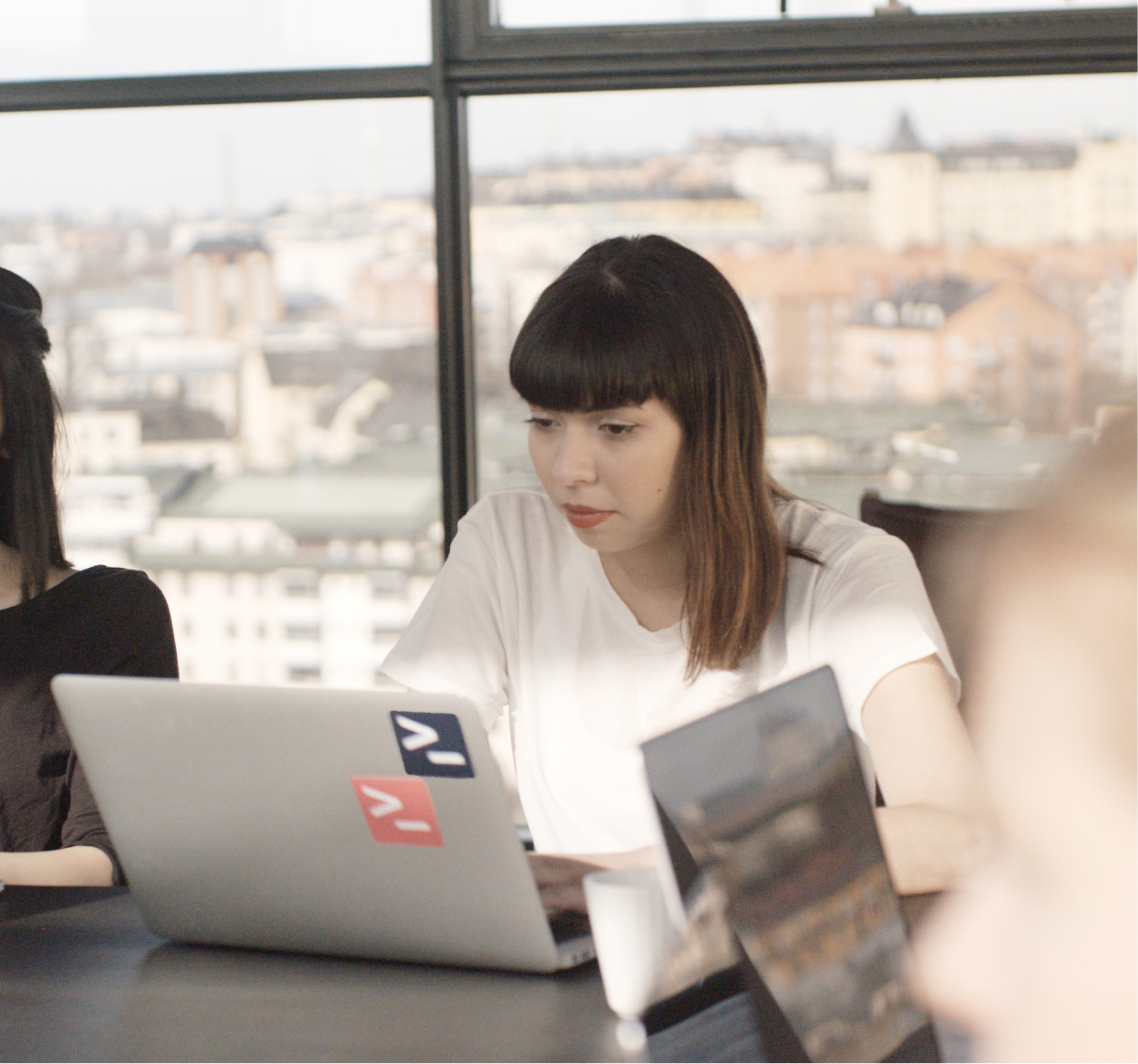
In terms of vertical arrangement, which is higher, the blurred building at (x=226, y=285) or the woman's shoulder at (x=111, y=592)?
the blurred building at (x=226, y=285)

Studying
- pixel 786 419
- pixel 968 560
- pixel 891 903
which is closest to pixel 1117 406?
pixel 891 903

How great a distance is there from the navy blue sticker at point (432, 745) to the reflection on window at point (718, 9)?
1.78 metres

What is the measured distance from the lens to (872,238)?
2352 millimetres

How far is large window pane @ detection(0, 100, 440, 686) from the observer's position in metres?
2.44

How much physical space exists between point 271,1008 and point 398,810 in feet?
0.54

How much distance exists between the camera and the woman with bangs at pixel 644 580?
1.36m

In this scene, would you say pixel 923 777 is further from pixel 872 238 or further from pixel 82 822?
pixel 872 238

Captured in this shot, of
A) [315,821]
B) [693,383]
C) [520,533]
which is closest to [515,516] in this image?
[520,533]

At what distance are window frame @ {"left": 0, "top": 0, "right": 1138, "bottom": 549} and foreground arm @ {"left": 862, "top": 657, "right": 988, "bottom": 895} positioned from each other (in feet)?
4.15

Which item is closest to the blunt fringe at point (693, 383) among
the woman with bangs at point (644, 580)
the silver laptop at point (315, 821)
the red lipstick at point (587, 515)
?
the woman with bangs at point (644, 580)

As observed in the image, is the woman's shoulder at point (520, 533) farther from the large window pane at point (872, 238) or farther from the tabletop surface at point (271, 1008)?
the large window pane at point (872, 238)

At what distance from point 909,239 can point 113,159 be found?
1.56 m

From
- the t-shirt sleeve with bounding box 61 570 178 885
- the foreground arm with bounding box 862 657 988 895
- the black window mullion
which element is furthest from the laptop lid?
the black window mullion

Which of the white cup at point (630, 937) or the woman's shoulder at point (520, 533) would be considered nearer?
the white cup at point (630, 937)
